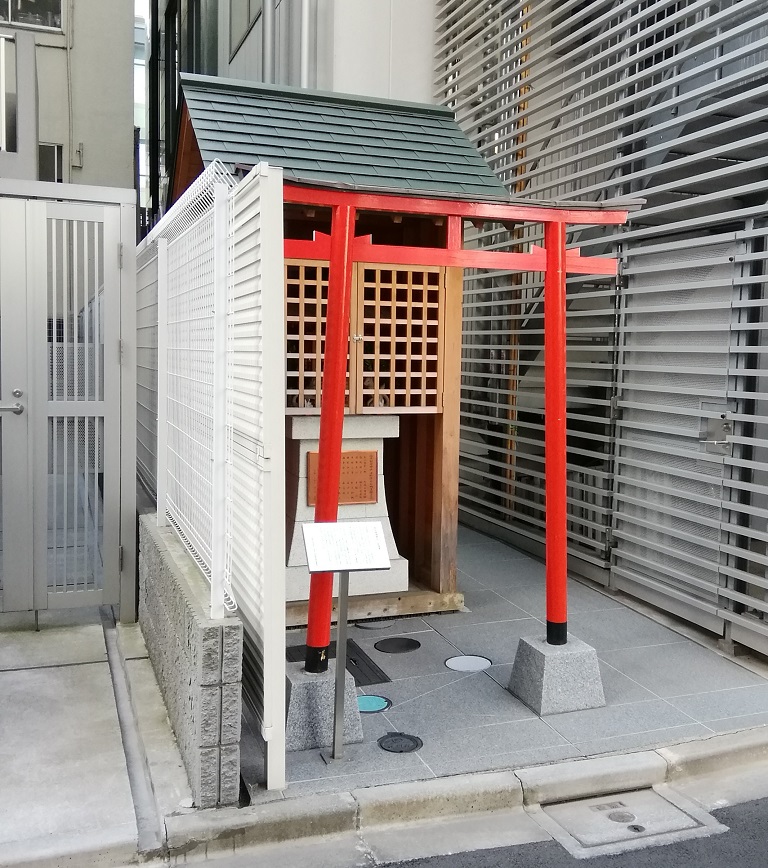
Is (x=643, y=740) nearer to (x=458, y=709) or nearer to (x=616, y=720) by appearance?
(x=616, y=720)

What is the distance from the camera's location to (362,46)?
855 centimetres

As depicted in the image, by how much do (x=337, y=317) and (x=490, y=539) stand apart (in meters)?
4.63

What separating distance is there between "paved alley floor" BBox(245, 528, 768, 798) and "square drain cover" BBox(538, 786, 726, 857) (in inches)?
9.7

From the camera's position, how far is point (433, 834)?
348 cm

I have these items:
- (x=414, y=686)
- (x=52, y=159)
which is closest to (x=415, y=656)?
(x=414, y=686)

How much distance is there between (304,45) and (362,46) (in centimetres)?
61

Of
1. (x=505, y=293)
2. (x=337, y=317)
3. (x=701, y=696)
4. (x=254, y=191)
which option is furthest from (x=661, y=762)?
(x=505, y=293)

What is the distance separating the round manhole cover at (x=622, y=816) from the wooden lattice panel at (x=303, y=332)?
9.95ft

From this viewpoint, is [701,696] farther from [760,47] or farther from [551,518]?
[760,47]

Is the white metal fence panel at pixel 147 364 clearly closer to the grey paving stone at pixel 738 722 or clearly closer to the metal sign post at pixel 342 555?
the metal sign post at pixel 342 555

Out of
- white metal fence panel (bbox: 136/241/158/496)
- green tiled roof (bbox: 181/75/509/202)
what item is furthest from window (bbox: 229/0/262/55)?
white metal fence panel (bbox: 136/241/158/496)

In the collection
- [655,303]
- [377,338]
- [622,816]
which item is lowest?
[622,816]

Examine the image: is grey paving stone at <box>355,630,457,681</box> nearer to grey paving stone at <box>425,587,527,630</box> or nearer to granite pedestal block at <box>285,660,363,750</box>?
grey paving stone at <box>425,587,527,630</box>

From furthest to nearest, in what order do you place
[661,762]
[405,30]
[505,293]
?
[405,30]
[505,293]
[661,762]
